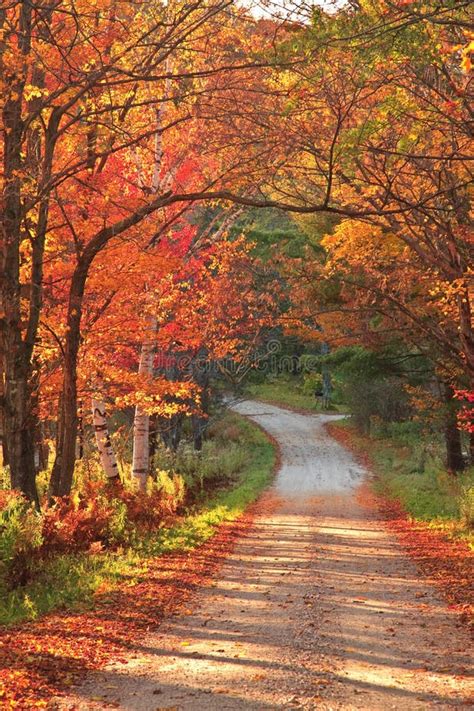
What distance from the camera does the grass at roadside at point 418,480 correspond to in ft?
53.0

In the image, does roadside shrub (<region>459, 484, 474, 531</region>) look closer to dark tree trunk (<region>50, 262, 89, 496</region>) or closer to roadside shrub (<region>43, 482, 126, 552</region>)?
roadside shrub (<region>43, 482, 126, 552</region>)

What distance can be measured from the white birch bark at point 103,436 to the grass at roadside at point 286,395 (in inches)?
1327

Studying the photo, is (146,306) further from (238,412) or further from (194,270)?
(238,412)

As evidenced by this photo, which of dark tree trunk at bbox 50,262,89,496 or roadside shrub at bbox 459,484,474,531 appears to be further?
roadside shrub at bbox 459,484,474,531

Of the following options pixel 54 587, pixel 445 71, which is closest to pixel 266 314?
pixel 445 71

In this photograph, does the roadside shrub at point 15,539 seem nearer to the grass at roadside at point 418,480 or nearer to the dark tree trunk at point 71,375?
the dark tree trunk at point 71,375

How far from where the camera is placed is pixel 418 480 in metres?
24.4

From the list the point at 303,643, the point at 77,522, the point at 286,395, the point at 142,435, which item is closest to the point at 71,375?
the point at 77,522

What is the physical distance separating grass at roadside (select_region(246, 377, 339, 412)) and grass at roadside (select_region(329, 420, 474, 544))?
30.9ft

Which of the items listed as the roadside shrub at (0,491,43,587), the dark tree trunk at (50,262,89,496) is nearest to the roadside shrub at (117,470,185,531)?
the dark tree trunk at (50,262,89,496)

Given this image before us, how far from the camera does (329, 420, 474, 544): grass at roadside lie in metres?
16.2

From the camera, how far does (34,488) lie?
1084 cm

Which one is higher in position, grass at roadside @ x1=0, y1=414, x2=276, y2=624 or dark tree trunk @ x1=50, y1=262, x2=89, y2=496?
dark tree trunk @ x1=50, y1=262, x2=89, y2=496

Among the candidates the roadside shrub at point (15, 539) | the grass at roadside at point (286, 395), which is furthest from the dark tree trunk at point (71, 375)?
the grass at roadside at point (286, 395)
